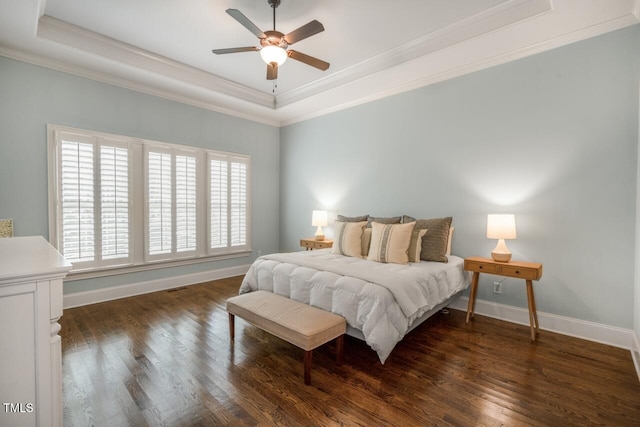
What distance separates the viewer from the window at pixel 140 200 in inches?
141

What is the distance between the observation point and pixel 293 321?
2281 millimetres

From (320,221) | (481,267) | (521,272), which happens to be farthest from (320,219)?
(521,272)

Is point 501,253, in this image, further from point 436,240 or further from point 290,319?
point 290,319

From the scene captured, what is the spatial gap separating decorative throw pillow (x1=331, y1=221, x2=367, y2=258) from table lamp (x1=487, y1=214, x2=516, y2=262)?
1.46 metres

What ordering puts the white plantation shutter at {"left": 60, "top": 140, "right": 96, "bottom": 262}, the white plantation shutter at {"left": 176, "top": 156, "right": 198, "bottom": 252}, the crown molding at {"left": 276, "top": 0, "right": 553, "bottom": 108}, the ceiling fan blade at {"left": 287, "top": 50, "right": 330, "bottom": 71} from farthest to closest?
the white plantation shutter at {"left": 176, "top": 156, "right": 198, "bottom": 252} → the white plantation shutter at {"left": 60, "top": 140, "right": 96, "bottom": 262} → the ceiling fan blade at {"left": 287, "top": 50, "right": 330, "bottom": 71} → the crown molding at {"left": 276, "top": 0, "right": 553, "bottom": 108}

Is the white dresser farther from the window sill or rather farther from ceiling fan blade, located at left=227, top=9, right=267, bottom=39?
the window sill

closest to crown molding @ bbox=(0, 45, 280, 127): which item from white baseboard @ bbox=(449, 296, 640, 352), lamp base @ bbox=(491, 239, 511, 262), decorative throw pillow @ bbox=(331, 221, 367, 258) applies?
decorative throw pillow @ bbox=(331, 221, 367, 258)

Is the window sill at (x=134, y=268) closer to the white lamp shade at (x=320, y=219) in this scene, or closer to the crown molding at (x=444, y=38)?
the white lamp shade at (x=320, y=219)

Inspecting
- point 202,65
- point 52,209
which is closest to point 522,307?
point 202,65

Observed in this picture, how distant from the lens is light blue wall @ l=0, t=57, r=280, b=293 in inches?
129

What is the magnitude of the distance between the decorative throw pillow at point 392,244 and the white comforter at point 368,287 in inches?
5.9

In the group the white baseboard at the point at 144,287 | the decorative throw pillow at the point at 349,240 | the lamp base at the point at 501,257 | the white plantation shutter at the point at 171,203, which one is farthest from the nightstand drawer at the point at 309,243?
the lamp base at the point at 501,257

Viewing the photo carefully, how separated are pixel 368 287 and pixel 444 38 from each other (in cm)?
272

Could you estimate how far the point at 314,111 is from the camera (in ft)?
17.6
